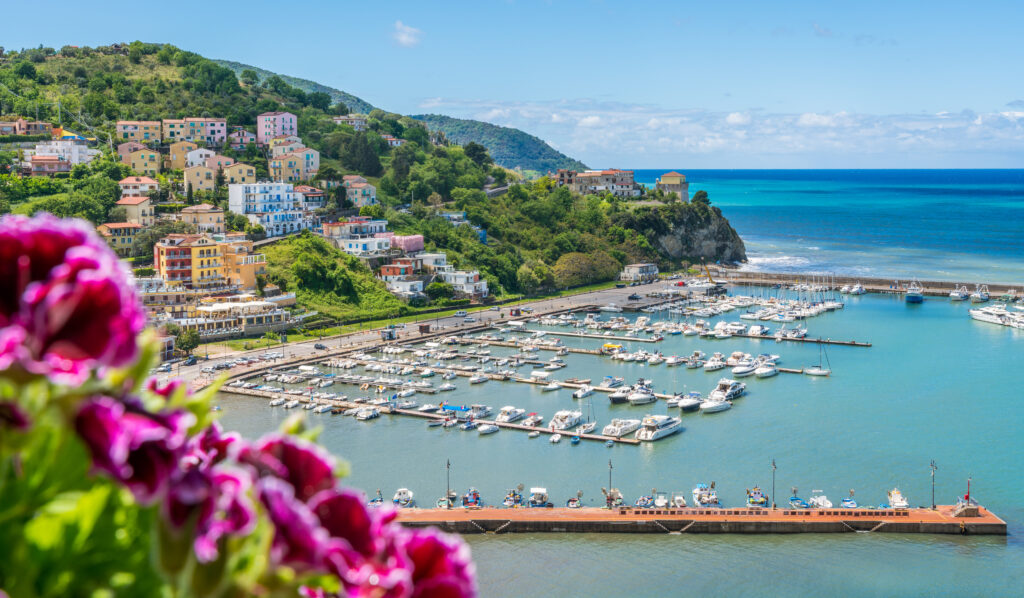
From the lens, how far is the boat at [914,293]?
44.1 meters

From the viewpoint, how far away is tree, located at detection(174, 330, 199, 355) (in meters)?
29.0

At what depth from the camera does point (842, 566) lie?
15562mm

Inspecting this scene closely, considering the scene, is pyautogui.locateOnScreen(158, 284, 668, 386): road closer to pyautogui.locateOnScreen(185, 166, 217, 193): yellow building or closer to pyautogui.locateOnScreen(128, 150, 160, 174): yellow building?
pyautogui.locateOnScreen(185, 166, 217, 193): yellow building

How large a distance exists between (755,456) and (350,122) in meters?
46.8

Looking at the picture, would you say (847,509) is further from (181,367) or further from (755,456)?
(181,367)

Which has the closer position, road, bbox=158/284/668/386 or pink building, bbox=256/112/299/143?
road, bbox=158/284/668/386

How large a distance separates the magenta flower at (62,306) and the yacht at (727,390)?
976 inches

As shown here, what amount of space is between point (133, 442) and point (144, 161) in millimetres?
47017

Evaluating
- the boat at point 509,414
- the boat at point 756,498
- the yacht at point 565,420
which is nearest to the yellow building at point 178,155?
the boat at point 509,414

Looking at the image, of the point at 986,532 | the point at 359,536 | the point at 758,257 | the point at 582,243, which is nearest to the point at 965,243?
the point at 758,257

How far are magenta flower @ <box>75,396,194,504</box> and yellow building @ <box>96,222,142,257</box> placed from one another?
121 ft

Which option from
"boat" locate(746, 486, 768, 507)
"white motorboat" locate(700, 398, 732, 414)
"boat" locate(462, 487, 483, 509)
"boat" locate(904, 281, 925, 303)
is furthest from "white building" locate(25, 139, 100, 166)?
"boat" locate(904, 281, 925, 303)

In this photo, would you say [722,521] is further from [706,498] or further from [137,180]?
[137,180]

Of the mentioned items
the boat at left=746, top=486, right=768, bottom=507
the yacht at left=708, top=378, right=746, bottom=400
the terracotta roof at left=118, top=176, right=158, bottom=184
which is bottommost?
the boat at left=746, top=486, right=768, bottom=507
